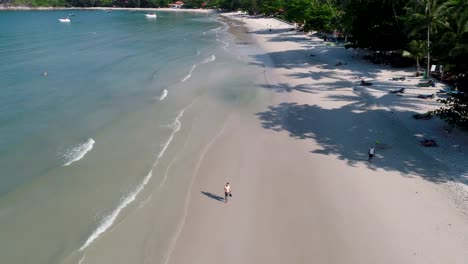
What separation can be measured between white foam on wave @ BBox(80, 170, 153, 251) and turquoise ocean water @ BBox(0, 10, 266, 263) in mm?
50

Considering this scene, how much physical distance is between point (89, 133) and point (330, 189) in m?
18.4

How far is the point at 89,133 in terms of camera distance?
2809 centimetres

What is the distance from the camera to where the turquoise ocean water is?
17.5 meters

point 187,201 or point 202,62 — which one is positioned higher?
point 202,62

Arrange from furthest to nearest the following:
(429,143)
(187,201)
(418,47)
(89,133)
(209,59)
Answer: (209,59), (418,47), (89,133), (429,143), (187,201)

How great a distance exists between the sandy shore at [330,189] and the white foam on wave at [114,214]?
306 centimetres

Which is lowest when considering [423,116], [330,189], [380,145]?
[330,189]

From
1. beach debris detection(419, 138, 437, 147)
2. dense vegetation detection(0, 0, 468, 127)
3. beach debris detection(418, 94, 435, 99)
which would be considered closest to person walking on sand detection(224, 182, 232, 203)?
beach debris detection(419, 138, 437, 147)

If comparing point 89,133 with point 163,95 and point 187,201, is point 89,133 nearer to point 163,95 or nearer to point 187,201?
point 163,95

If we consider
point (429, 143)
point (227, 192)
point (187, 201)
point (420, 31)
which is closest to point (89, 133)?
point (187, 201)

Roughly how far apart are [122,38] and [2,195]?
68.3m

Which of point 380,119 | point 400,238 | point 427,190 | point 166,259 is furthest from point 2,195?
point 380,119

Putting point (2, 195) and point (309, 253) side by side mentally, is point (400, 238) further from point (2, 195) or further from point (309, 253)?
point (2, 195)

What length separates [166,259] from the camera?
49.5 ft
